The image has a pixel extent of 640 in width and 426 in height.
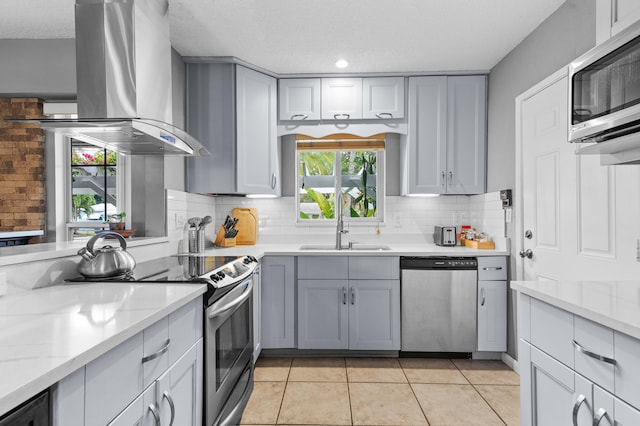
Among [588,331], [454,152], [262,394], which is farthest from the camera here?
[454,152]

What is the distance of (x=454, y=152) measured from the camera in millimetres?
3148

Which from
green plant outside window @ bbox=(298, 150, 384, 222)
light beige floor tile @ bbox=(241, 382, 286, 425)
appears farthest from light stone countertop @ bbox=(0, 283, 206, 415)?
green plant outside window @ bbox=(298, 150, 384, 222)

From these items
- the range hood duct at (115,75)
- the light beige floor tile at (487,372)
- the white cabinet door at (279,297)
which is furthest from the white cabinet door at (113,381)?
the light beige floor tile at (487,372)

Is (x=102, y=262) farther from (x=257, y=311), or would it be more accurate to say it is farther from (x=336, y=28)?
(x=336, y=28)

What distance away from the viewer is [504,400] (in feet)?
7.46

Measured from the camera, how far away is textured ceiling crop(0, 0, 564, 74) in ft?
7.19

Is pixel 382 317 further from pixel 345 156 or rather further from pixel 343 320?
pixel 345 156

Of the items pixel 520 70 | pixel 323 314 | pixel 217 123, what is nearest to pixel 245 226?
pixel 217 123

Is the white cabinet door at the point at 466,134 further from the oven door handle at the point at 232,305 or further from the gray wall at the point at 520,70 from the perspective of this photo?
the oven door handle at the point at 232,305

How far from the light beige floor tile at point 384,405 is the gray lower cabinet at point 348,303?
18.0 inches

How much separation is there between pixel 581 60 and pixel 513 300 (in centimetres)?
202

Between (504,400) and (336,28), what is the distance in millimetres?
2798

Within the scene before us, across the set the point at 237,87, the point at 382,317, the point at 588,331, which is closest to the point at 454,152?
the point at 382,317

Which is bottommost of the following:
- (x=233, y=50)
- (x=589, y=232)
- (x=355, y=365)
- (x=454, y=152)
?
(x=355, y=365)
